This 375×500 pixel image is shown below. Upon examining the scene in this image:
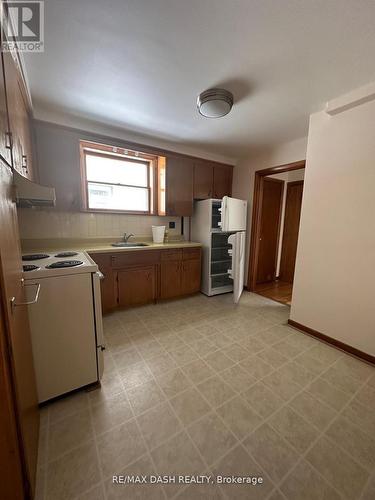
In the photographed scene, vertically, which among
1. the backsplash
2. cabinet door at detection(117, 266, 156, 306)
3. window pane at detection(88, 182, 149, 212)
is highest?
window pane at detection(88, 182, 149, 212)

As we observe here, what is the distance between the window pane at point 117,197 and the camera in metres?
2.76

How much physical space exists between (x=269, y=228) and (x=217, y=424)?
11.3ft

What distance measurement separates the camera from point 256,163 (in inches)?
131

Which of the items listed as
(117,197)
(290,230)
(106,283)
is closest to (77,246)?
(106,283)

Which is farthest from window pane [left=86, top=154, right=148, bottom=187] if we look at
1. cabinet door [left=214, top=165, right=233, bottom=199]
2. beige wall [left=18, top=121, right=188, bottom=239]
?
cabinet door [left=214, top=165, right=233, bottom=199]

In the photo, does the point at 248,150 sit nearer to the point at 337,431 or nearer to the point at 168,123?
the point at 168,123

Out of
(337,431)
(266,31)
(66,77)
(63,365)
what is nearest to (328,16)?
(266,31)

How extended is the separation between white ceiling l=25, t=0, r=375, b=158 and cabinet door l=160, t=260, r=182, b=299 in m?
1.89

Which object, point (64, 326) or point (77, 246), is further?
point (77, 246)

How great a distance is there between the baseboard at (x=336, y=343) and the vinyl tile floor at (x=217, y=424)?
92 mm

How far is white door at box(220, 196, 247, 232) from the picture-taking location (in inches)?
111

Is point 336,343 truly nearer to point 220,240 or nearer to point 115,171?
point 220,240

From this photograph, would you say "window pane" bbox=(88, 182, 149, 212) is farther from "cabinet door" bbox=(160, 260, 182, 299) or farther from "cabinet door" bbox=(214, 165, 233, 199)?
"cabinet door" bbox=(214, 165, 233, 199)

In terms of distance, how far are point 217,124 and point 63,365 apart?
283cm
